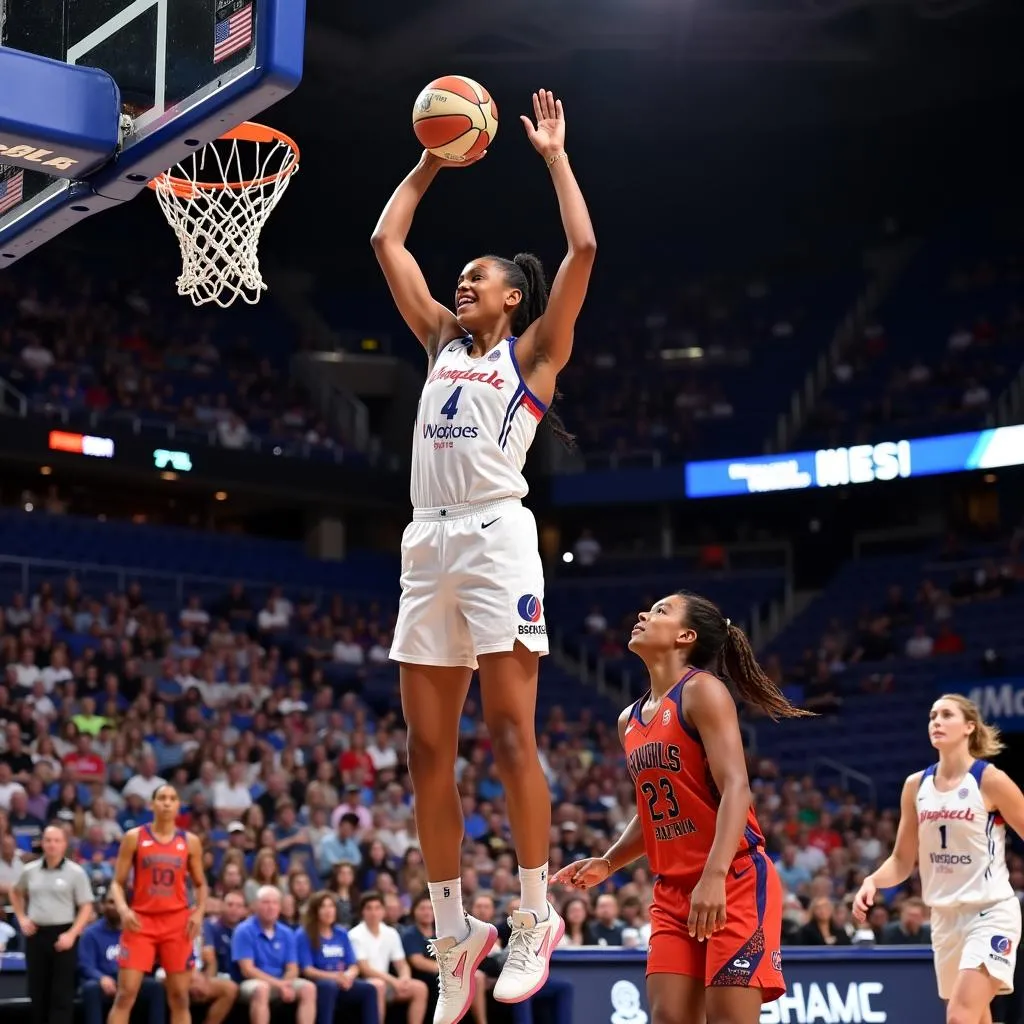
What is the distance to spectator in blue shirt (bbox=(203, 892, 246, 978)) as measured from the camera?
11984mm

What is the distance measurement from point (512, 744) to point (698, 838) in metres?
0.74

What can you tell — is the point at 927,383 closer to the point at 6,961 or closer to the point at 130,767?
the point at 130,767

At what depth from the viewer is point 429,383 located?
5586 mm

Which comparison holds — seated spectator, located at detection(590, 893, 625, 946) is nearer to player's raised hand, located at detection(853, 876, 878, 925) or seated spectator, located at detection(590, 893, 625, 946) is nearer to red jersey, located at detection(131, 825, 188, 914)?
red jersey, located at detection(131, 825, 188, 914)

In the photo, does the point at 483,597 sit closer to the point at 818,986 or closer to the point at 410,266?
the point at 410,266

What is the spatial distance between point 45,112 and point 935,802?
5.57 m

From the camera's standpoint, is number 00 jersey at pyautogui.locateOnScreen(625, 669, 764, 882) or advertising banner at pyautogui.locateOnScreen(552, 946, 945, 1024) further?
advertising banner at pyautogui.locateOnScreen(552, 946, 945, 1024)

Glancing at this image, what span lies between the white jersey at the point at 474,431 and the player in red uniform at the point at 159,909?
619 cm

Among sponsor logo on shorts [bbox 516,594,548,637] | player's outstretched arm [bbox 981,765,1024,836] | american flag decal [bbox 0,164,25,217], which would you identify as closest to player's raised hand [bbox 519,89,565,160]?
sponsor logo on shorts [bbox 516,594,548,637]

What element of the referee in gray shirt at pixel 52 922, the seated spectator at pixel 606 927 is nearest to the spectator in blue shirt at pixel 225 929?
the referee in gray shirt at pixel 52 922

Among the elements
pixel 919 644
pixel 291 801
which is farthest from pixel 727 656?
pixel 919 644

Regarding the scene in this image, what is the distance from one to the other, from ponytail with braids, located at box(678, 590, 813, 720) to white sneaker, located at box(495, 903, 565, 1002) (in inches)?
42.6

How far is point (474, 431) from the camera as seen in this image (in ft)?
17.9

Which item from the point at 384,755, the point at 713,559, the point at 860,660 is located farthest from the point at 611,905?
the point at 713,559
